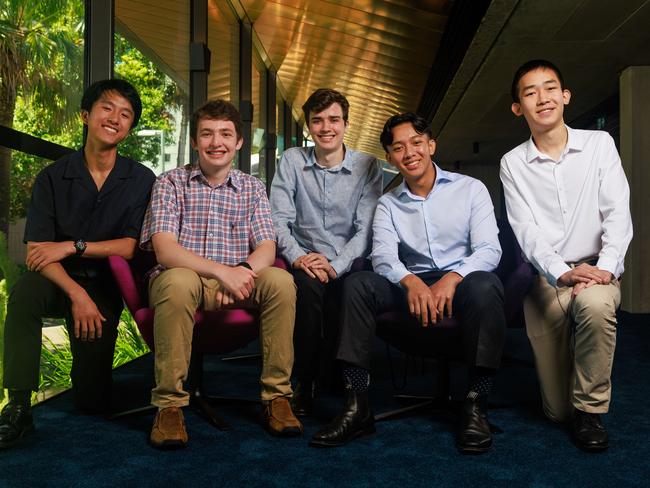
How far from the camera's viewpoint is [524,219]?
8.29ft

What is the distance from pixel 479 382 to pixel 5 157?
82.9 inches

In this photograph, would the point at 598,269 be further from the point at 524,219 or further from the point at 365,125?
the point at 365,125

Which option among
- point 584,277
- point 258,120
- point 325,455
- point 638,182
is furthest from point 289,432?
point 258,120

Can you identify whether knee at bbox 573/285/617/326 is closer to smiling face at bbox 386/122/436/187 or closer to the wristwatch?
smiling face at bbox 386/122/436/187

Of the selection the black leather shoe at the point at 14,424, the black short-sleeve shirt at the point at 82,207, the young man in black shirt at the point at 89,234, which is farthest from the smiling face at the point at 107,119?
the black leather shoe at the point at 14,424

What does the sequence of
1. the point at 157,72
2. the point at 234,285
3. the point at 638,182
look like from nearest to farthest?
the point at 234,285
the point at 157,72
the point at 638,182

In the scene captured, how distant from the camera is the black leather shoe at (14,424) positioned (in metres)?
2.16

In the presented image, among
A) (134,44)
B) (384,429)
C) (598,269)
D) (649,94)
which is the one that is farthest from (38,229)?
(649,94)

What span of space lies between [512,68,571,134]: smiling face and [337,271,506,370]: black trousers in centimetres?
70

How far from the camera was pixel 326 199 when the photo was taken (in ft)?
9.65

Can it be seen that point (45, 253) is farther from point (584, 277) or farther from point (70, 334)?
point (584, 277)

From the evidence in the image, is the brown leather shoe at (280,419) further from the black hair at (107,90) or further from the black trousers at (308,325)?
the black hair at (107,90)

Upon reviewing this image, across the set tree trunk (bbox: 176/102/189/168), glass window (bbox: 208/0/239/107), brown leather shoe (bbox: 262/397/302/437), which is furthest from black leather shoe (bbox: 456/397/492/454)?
glass window (bbox: 208/0/239/107)

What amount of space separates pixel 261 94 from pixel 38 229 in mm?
6241
